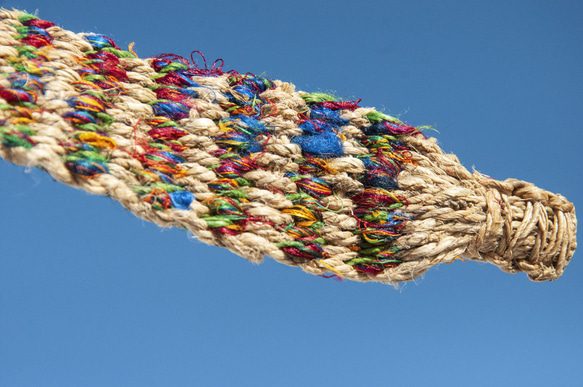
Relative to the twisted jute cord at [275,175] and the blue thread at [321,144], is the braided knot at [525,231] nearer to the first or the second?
the twisted jute cord at [275,175]

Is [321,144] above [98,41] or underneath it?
underneath

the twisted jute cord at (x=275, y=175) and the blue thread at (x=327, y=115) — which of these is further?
the blue thread at (x=327, y=115)

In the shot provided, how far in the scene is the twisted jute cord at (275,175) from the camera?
2.03 ft

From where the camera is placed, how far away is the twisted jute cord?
619mm

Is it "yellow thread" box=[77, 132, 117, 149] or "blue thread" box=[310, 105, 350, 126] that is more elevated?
"blue thread" box=[310, 105, 350, 126]

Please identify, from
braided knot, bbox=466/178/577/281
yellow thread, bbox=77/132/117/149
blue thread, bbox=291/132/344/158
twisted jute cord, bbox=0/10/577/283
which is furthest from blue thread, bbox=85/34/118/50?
braided knot, bbox=466/178/577/281

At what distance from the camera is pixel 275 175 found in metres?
0.69

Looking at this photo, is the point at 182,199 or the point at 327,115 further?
the point at 327,115

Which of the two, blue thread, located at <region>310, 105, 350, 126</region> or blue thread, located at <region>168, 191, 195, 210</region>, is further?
blue thread, located at <region>310, 105, 350, 126</region>

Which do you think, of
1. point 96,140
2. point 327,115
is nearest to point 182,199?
point 96,140

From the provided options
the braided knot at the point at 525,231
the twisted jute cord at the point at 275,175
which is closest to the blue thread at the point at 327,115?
the twisted jute cord at the point at 275,175

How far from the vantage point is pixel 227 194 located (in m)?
0.66

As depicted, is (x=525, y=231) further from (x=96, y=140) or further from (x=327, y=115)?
(x=96, y=140)

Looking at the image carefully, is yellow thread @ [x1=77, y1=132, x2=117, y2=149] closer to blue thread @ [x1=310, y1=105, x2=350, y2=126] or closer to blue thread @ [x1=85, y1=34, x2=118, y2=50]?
blue thread @ [x1=85, y1=34, x2=118, y2=50]
